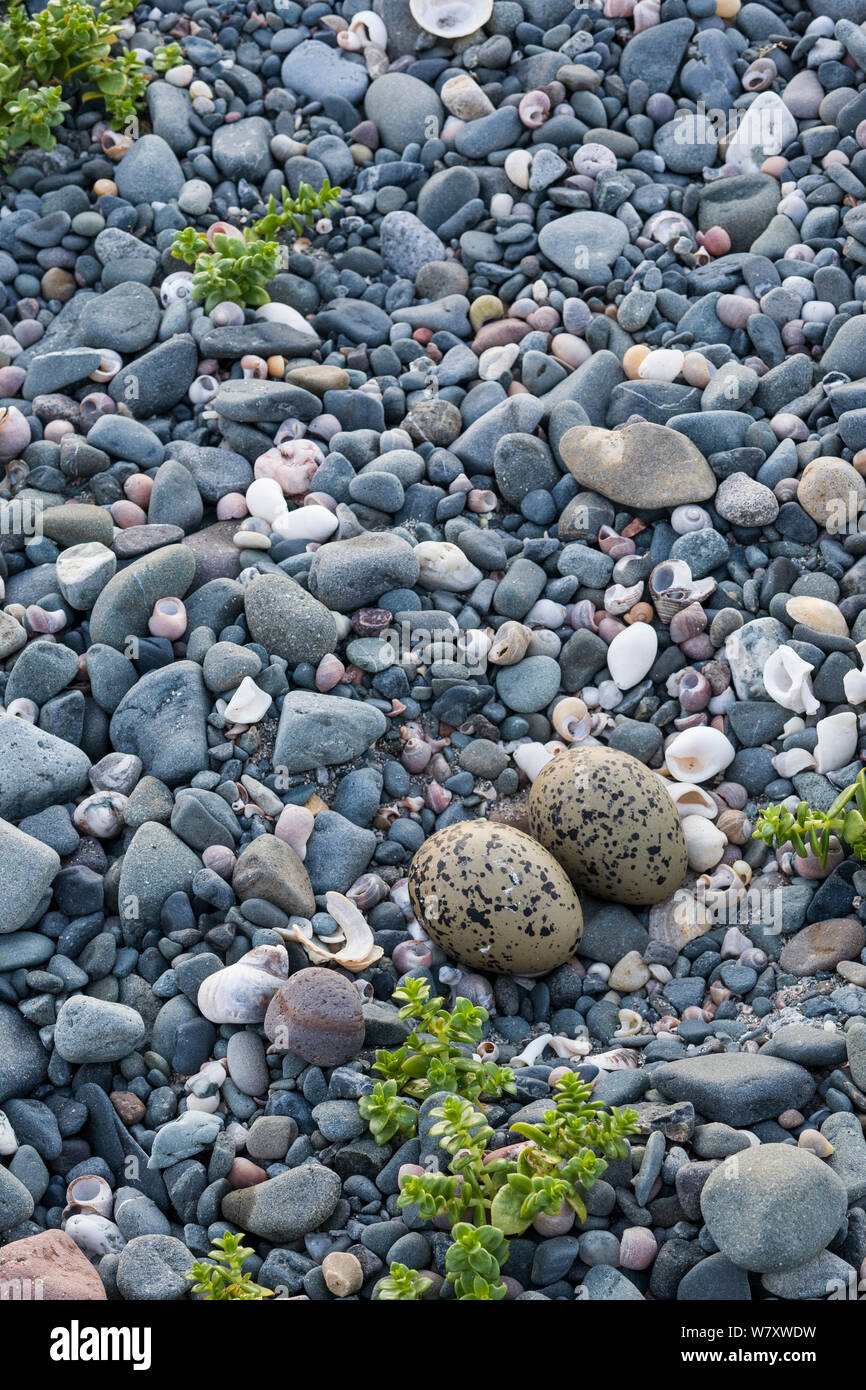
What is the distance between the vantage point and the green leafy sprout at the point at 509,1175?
109 inches

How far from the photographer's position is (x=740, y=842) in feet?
12.7

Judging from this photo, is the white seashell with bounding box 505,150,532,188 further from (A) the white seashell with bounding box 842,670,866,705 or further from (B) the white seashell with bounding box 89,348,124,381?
(A) the white seashell with bounding box 842,670,866,705

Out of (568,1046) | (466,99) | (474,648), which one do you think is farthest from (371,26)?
(568,1046)

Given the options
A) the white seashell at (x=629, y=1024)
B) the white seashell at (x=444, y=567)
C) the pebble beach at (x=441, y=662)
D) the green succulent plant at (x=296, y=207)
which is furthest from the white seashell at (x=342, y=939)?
the green succulent plant at (x=296, y=207)

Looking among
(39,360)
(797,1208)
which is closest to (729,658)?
(797,1208)

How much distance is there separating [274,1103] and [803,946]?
151 centimetres

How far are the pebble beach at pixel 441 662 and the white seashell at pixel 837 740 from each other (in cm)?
2

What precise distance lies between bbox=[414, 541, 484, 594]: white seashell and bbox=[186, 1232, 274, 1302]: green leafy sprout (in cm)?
228

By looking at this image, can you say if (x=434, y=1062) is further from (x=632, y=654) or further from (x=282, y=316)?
(x=282, y=316)

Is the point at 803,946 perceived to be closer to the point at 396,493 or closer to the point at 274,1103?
the point at 274,1103

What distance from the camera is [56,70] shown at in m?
5.55

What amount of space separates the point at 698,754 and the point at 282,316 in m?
2.52

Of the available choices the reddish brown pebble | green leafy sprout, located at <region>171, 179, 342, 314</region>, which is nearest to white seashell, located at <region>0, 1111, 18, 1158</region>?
the reddish brown pebble

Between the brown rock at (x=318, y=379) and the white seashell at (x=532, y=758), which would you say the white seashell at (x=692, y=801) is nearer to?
the white seashell at (x=532, y=758)
